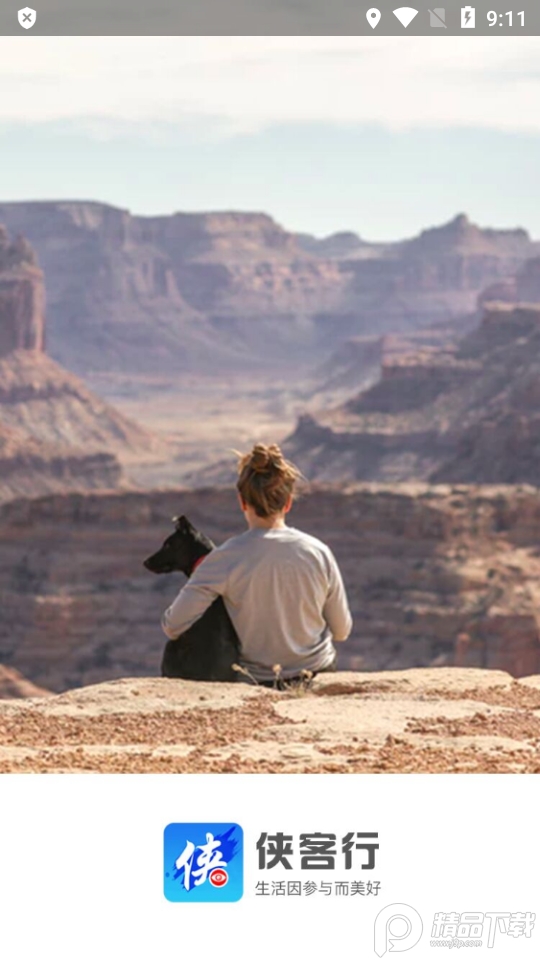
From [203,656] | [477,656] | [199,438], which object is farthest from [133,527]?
[199,438]

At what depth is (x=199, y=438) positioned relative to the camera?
167 meters

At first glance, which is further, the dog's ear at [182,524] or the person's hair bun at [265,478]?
the dog's ear at [182,524]

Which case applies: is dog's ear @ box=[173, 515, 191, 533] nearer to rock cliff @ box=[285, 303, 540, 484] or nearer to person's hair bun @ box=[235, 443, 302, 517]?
person's hair bun @ box=[235, 443, 302, 517]

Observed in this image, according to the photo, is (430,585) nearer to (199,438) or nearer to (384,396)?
(384,396)

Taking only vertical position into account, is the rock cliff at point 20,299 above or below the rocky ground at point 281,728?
above

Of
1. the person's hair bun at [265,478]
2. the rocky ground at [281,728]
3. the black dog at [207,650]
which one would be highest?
the person's hair bun at [265,478]

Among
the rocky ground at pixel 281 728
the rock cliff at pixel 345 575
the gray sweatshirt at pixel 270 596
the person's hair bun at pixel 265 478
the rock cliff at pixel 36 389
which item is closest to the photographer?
the rocky ground at pixel 281 728

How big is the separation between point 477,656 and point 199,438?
11795cm
